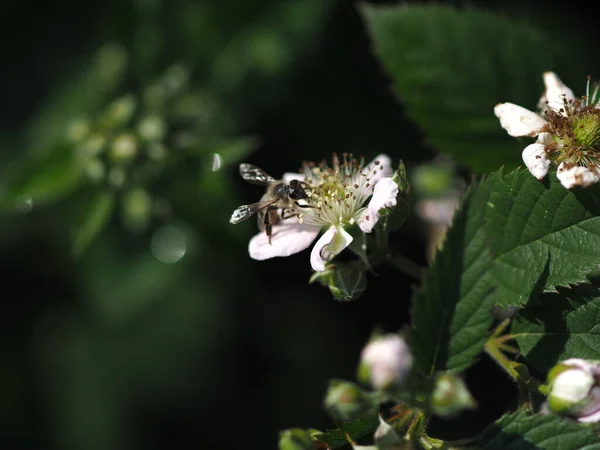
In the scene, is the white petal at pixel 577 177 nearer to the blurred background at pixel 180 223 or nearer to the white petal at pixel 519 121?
the white petal at pixel 519 121

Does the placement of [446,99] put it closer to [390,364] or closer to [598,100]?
[598,100]

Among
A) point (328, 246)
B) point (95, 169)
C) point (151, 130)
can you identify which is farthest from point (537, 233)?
point (95, 169)

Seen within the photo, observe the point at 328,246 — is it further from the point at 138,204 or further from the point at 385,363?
the point at 138,204

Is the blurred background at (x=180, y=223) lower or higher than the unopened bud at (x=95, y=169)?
lower

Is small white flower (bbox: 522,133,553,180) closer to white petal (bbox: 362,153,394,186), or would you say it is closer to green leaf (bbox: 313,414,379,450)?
white petal (bbox: 362,153,394,186)

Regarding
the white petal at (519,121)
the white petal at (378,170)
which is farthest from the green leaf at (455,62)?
the white petal at (519,121)

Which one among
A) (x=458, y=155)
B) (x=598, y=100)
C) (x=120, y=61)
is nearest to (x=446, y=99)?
(x=458, y=155)
